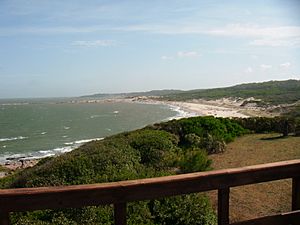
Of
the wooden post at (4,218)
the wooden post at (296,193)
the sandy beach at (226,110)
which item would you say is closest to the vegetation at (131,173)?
the wooden post at (296,193)

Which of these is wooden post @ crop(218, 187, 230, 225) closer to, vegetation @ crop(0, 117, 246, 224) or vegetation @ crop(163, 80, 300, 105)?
vegetation @ crop(0, 117, 246, 224)

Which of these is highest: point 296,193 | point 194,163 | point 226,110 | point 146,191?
point 146,191

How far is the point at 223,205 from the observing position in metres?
2.28

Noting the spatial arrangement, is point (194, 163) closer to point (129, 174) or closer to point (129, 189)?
point (129, 174)

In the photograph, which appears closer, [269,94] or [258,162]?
[258,162]

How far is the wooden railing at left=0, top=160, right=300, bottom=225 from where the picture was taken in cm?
189

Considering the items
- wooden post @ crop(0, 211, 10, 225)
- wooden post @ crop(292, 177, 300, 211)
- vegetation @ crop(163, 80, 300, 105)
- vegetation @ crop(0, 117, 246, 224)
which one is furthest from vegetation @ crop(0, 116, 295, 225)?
vegetation @ crop(163, 80, 300, 105)

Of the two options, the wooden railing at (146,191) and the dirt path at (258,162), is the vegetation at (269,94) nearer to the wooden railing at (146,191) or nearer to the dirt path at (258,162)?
the dirt path at (258,162)

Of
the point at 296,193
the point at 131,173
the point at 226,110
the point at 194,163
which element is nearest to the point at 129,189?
the point at 296,193

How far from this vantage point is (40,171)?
8.94 meters

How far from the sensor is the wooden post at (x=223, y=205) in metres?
2.27

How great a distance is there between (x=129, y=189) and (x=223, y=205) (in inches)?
24.9

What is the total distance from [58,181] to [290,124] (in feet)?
49.5

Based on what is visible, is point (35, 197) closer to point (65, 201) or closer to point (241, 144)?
point (65, 201)
